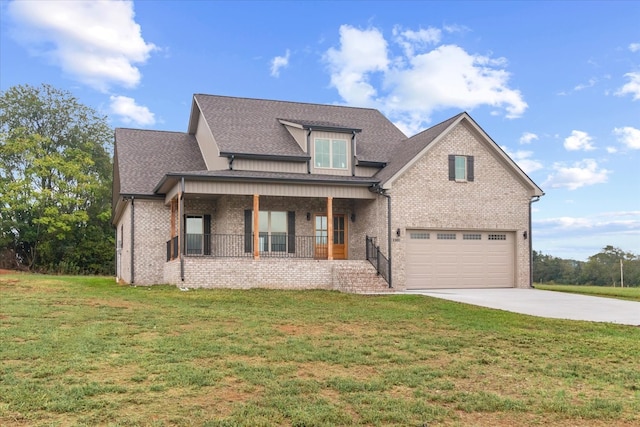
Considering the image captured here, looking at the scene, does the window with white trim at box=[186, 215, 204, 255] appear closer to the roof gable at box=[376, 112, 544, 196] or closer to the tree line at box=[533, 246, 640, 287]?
the roof gable at box=[376, 112, 544, 196]

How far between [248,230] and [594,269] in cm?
4294

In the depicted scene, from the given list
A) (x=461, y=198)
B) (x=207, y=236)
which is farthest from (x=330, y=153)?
(x=207, y=236)

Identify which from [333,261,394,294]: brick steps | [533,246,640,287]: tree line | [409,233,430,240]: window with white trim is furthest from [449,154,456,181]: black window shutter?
[533,246,640,287]: tree line

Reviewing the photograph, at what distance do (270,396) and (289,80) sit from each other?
73.9 ft

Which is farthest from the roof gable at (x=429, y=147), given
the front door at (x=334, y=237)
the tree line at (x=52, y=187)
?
the tree line at (x=52, y=187)

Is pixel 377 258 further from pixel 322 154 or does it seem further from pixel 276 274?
pixel 322 154

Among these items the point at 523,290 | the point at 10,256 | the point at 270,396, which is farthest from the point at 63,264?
the point at 270,396

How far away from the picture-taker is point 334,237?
22016 millimetres

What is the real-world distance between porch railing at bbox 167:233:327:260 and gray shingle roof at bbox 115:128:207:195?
2.72 m

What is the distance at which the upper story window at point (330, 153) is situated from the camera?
21.8 meters

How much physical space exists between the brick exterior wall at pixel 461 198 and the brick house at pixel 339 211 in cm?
4

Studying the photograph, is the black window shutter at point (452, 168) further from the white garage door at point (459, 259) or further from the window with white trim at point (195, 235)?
the window with white trim at point (195, 235)

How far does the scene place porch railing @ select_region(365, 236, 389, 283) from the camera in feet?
64.3

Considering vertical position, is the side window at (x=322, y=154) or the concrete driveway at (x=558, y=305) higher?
the side window at (x=322, y=154)
